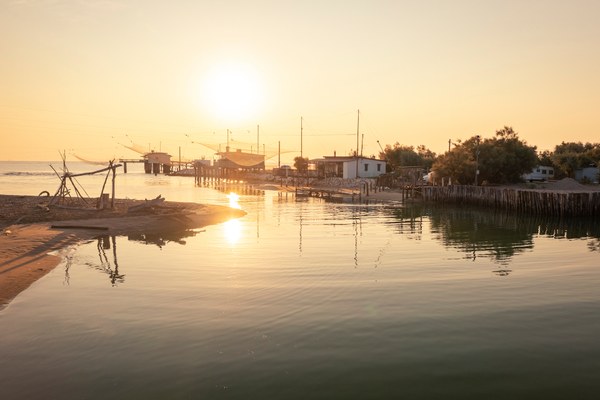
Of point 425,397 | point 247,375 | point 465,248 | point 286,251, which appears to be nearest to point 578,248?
point 465,248

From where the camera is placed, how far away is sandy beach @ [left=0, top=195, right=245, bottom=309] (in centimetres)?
1598

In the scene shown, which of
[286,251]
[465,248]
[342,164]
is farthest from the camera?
[342,164]

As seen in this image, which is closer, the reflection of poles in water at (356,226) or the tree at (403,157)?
the reflection of poles in water at (356,226)

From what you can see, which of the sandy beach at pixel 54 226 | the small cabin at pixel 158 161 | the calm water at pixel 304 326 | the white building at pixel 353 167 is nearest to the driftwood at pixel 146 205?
the sandy beach at pixel 54 226

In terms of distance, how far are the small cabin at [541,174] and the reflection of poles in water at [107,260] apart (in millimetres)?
66887

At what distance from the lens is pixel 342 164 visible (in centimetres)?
8294

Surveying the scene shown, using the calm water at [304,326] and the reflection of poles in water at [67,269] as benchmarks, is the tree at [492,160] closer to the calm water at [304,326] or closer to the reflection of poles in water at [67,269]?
the calm water at [304,326]

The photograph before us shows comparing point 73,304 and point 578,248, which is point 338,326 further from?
point 578,248

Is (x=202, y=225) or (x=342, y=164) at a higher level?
(x=342, y=164)

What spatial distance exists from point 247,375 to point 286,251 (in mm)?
12770

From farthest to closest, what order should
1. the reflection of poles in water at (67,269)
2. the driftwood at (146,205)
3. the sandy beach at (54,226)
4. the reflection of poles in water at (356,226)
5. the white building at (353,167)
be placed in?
the white building at (353,167)
the driftwood at (146,205)
the reflection of poles in water at (356,226)
the sandy beach at (54,226)
the reflection of poles in water at (67,269)

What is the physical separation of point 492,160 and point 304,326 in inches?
2073

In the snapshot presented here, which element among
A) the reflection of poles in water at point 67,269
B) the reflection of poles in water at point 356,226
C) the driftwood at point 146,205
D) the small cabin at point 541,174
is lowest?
the reflection of poles in water at point 67,269

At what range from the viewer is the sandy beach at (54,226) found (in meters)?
16.0
